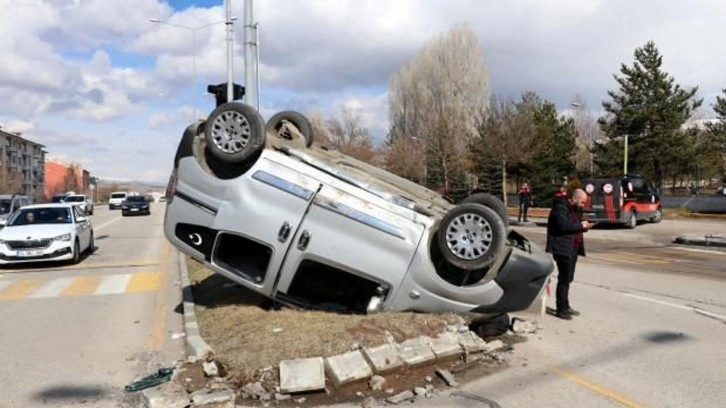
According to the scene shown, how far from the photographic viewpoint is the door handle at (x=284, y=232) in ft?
22.1

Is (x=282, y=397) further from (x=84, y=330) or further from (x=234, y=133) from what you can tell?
(x=84, y=330)

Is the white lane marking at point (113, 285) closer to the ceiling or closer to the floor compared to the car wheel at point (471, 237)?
closer to the floor

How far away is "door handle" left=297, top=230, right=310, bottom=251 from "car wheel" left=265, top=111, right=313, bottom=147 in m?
1.83

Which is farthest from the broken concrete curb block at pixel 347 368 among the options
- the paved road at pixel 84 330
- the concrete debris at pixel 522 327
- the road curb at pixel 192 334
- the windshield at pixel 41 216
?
the windshield at pixel 41 216

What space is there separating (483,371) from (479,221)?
4.84ft

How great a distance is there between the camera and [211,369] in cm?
579

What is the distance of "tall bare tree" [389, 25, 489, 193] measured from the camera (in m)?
50.1

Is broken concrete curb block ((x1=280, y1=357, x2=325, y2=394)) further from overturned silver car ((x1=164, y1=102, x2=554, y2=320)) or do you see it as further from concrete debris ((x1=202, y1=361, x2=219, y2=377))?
overturned silver car ((x1=164, y1=102, x2=554, y2=320))

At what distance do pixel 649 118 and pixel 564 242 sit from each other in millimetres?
37113

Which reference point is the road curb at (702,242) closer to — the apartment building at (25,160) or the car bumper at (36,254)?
the car bumper at (36,254)

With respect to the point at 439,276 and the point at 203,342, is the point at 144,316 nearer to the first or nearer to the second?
the point at 203,342

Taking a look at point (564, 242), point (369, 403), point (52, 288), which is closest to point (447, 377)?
point (369, 403)

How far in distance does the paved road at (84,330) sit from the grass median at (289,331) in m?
0.61

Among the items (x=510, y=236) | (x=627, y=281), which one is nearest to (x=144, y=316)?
(x=510, y=236)
